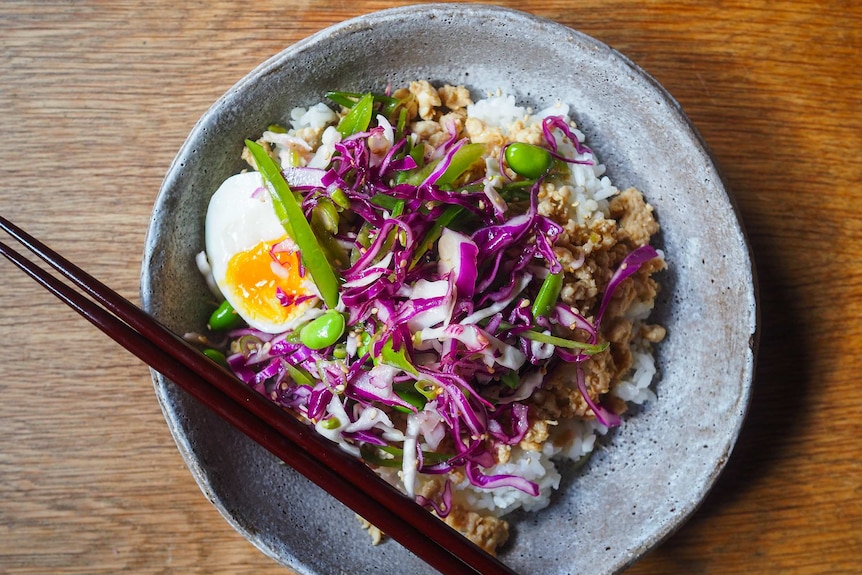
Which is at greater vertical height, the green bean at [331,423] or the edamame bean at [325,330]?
the edamame bean at [325,330]

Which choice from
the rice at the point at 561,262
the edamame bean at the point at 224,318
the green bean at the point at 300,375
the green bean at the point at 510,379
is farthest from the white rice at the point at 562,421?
the edamame bean at the point at 224,318

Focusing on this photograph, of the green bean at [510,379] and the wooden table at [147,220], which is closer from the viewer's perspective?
the green bean at [510,379]

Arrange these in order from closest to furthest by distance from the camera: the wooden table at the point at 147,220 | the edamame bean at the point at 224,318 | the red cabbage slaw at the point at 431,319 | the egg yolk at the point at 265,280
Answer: the red cabbage slaw at the point at 431,319 → the egg yolk at the point at 265,280 → the edamame bean at the point at 224,318 → the wooden table at the point at 147,220

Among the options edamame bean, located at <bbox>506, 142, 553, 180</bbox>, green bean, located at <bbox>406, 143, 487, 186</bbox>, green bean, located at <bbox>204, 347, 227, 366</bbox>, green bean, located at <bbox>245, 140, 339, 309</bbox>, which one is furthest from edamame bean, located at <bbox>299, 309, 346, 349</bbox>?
edamame bean, located at <bbox>506, 142, 553, 180</bbox>

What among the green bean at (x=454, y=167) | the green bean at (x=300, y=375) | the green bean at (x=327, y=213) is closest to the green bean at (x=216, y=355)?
the green bean at (x=300, y=375)

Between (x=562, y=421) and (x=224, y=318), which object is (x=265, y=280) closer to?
(x=224, y=318)

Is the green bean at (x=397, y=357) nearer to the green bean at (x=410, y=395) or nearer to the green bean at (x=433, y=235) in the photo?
the green bean at (x=410, y=395)

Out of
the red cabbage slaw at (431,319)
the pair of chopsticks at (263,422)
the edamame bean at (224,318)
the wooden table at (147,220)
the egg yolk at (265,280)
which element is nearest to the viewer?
the pair of chopsticks at (263,422)

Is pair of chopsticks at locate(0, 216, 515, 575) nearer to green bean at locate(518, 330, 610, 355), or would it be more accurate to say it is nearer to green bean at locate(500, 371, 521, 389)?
green bean at locate(500, 371, 521, 389)
